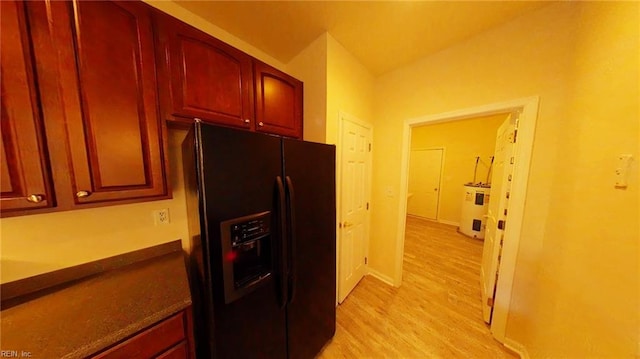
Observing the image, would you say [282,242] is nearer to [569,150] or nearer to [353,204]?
[353,204]

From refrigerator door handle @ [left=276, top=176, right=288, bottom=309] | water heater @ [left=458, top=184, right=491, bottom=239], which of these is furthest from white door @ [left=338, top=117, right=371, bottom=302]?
water heater @ [left=458, top=184, right=491, bottom=239]

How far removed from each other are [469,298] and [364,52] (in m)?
2.75

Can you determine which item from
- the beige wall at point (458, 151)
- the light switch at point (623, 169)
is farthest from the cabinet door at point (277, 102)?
the beige wall at point (458, 151)

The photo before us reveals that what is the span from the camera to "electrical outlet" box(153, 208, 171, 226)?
1.19 metres

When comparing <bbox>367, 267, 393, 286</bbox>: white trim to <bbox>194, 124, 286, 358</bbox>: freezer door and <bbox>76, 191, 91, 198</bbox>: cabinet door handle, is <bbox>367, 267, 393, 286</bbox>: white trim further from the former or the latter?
<bbox>76, 191, 91, 198</bbox>: cabinet door handle

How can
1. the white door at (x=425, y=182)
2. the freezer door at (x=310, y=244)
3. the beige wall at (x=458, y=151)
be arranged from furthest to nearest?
the white door at (x=425, y=182)
the beige wall at (x=458, y=151)
the freezer door at (x=310, y=244)

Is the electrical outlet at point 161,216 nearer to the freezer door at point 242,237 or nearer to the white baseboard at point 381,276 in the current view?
the freezer door at point 242,237

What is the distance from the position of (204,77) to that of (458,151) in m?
4.92

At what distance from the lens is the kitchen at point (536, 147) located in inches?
30.2

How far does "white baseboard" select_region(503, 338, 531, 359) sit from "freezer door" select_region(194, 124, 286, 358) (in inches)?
71.3

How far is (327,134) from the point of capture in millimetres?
1514

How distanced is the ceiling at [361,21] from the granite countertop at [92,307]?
174 cm

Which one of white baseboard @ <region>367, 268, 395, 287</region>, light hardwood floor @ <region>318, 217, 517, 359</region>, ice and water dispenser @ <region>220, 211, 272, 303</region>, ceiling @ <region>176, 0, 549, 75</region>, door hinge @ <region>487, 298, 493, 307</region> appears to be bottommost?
light hardwood floor @ <region>318, 217, 517, 359</region>

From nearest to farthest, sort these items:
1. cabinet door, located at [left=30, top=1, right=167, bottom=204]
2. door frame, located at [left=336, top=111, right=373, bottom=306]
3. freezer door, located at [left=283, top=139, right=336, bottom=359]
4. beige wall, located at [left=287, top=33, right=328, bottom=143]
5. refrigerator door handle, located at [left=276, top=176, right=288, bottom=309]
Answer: cabinet door, located at [left=30, top=1, right=167, bottom=204] < refrigerator door handle, located at [left=276, top=176, right=288, bottom=309] < freezer door, located at [left=283, top=139, right=336, bottom=359] < beige wall, located at [left=287, top=33, right=328, bottom=143] < door frame, located at [left=336, top=111, right=373, bottom=306]
